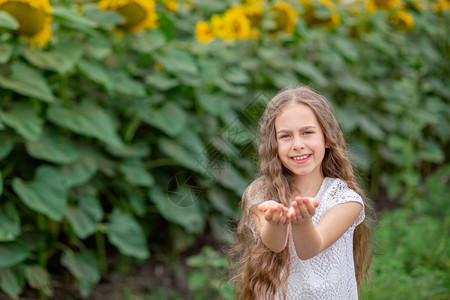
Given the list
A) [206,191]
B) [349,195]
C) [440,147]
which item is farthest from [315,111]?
[440,147]

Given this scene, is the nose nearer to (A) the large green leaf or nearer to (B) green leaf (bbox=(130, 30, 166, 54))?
(A) the large green leaf

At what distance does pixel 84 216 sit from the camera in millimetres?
2604

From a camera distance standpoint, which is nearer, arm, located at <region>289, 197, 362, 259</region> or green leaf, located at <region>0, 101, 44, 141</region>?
arm, located at <region>289, 197, 362, 259</region>

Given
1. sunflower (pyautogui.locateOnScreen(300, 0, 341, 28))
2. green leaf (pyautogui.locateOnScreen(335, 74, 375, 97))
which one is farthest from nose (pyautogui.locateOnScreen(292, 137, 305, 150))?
green leaf (pyautogui.locateOnScreen(335, 74, 375, 97))

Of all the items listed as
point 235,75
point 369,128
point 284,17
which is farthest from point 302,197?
point 369,128

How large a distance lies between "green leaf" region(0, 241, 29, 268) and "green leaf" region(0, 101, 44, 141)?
41cm

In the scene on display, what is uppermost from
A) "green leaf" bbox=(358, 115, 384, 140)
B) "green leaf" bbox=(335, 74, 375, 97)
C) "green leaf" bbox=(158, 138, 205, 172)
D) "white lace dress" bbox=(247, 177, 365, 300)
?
"white lace dress" bbox=(247, 177, 365, 300)

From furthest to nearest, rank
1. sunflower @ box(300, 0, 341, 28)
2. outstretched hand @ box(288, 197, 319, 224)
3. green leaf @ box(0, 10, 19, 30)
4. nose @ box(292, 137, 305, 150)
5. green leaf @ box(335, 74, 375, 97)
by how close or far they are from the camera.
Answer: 1. green leaf @ box(335, 74, 375, 97)
2. sunflower @ box(300, 0, 341, 28)
3. green leaf @ box(0, 10, 19, 30)
4. nose @ box(292, 137, 305, 150)
5. outstretched hand @ box(288, 197, 319, 224)

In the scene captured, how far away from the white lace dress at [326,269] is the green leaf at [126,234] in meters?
1.52

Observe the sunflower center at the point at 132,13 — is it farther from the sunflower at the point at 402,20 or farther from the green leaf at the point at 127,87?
the sunflower at the point at 402,20

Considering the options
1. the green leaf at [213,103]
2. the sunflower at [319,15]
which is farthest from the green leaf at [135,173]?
the sunflower at [319,15]

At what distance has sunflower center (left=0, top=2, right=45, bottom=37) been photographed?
2330 mm

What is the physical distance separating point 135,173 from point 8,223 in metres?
0.65

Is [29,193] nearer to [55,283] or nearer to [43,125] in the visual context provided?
[43,125]
